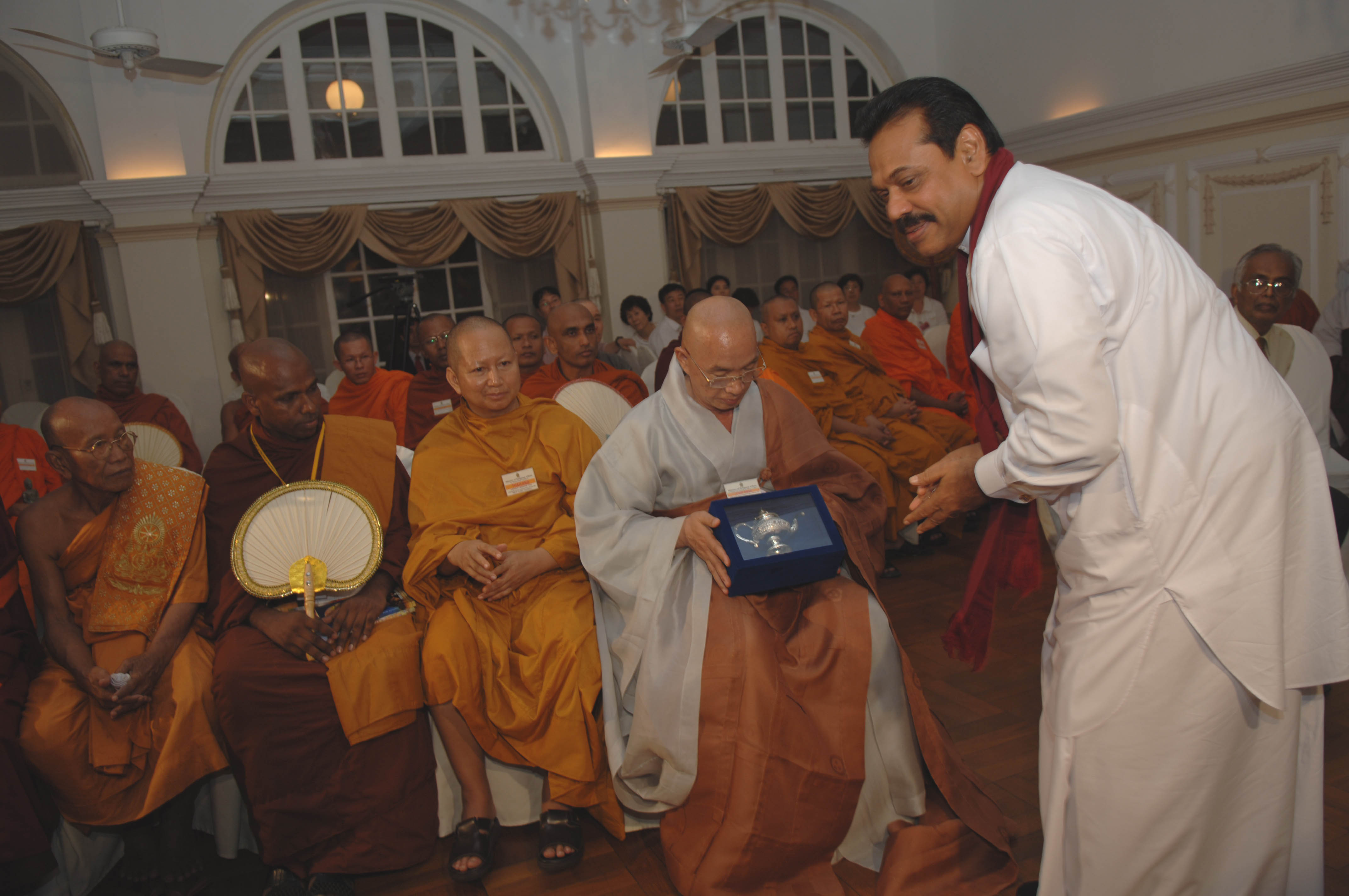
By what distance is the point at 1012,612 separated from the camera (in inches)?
160

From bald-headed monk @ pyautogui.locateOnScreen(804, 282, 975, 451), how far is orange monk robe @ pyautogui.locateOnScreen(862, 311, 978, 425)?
53 cm

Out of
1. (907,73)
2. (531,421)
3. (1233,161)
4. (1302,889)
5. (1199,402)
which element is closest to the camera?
(1199,402)

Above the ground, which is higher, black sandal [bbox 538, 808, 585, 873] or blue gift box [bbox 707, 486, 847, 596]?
blue gift box [bbox 707, 486, 847, 596]

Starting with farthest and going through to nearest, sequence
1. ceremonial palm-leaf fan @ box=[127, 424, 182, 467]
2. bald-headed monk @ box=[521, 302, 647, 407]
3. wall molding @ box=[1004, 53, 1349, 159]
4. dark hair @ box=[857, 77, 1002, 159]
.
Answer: wall molding @ box=[1004, 53, 1349, 159] → bald-headed monk @ box=[521, 302, 647, 407] → ceremonial palm-leaf fan @ box=[127, 424, 182, 467] → dark hair @ box=[857, 77, 1002, 159]

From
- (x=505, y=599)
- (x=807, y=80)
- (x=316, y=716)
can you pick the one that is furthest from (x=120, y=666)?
(x=807, y=80)

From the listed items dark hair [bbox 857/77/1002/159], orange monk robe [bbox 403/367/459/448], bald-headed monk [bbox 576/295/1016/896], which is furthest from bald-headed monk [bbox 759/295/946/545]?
dark hair [bbox 857/77/1002/159]

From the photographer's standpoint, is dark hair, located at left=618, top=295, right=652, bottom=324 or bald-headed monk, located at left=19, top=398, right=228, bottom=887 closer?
bald-headed monk, located at left=19, top=398, right=228, bottom=887

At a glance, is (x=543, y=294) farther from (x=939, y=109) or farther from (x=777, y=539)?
(x=939, y=109)

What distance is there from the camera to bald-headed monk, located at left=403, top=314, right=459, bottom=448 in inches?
209

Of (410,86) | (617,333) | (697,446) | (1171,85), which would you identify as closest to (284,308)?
(410,86)

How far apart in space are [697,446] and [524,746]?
1.04 metres

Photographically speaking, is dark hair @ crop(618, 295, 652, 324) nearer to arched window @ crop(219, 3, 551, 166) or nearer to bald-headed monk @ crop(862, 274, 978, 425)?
arched window @ crop(219, 3, 551, 166)

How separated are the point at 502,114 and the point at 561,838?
778 centimetres

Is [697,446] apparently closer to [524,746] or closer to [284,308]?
[524,746]
